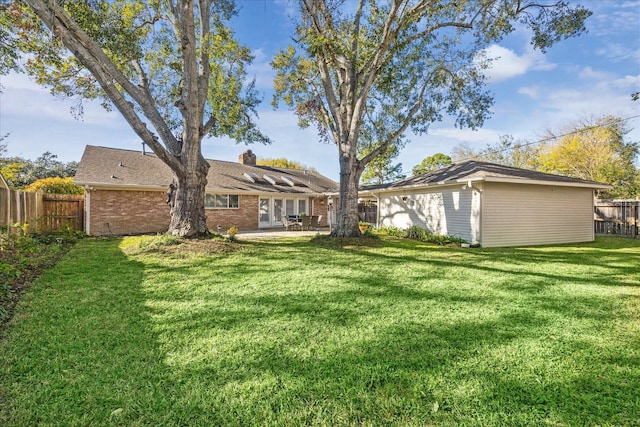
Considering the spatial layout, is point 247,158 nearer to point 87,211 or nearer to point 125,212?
point 125,212

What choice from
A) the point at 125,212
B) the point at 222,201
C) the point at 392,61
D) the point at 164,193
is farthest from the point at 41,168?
the point at 392,61

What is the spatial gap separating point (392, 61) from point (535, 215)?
826 centimetres

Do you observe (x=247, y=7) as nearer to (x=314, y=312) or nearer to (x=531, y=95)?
(x=314, y=312)

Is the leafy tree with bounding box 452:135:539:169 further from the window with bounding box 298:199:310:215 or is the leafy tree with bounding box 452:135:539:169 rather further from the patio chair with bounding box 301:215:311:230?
the patio chair with bounding box 301:215:311:230

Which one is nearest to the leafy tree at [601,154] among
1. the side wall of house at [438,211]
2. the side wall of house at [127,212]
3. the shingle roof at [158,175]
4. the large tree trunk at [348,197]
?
the side wall of house at [438,211]

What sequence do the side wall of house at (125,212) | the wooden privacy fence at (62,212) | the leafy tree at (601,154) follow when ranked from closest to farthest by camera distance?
the wooden privacy fence at (62,212) < the side wall of house at (125,212) < the leafy tree at (601,154)

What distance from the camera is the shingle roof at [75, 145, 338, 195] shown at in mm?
13828

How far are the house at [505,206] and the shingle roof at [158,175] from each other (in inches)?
350

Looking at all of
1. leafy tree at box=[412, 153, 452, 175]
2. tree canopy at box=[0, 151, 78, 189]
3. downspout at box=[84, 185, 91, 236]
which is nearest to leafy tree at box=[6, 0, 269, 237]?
downspout at box=[84, 185, 91, 236]

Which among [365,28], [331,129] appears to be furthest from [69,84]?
[365,28]

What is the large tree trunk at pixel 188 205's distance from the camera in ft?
32.0

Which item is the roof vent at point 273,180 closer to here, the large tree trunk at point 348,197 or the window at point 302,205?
the window at point 302,205

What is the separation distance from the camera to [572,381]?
2496 millimetres

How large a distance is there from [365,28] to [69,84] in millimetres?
10945
